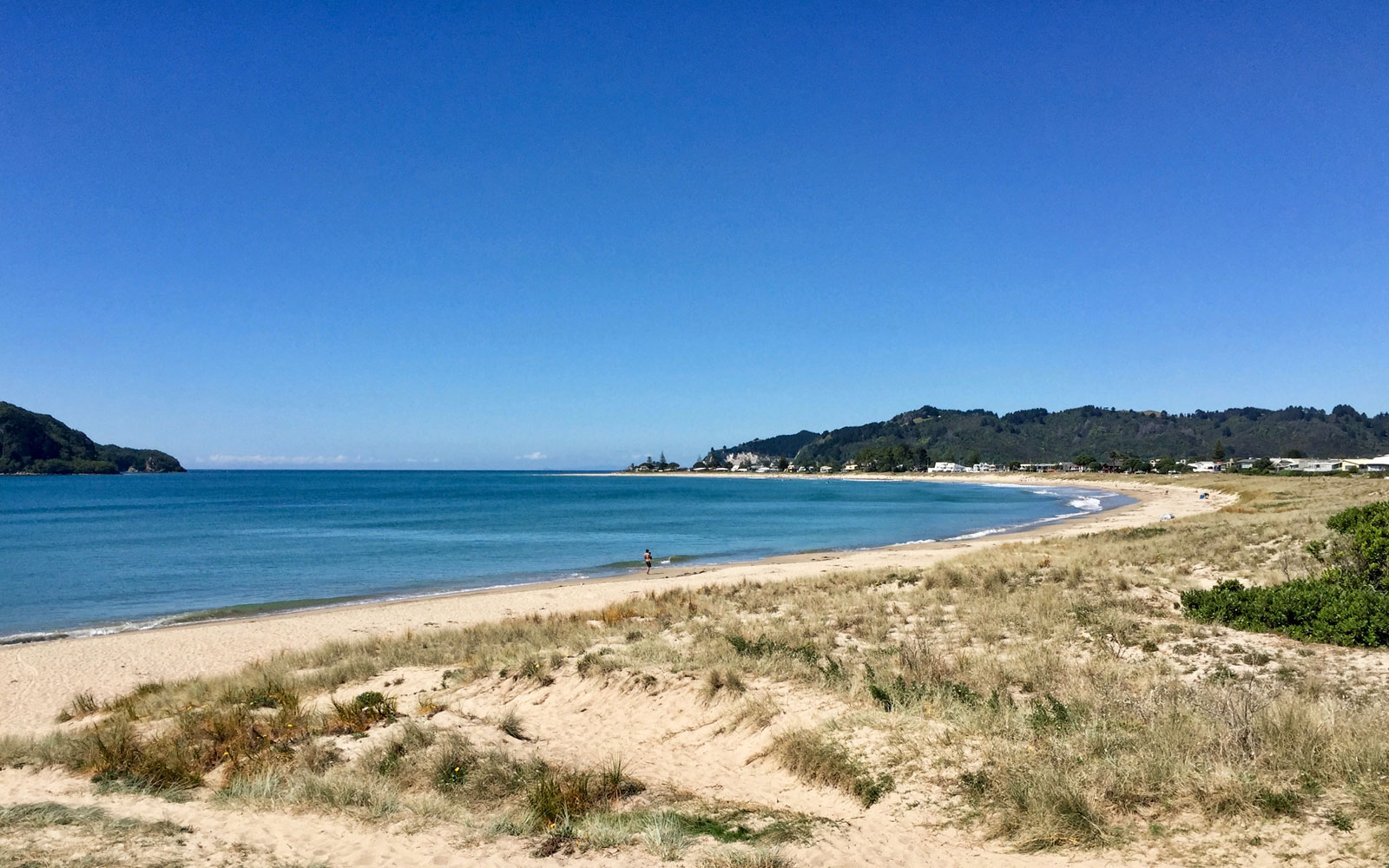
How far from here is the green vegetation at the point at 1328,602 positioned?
38.2ft

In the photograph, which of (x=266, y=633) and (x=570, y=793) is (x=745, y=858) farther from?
(x=266, y=633)

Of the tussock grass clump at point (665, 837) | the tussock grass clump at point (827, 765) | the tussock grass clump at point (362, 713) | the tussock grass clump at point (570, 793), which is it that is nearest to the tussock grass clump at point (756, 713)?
the tussock grass clump at point (827, 765)

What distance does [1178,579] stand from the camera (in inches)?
708

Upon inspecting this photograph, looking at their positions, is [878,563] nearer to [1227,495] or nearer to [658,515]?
[658,515]

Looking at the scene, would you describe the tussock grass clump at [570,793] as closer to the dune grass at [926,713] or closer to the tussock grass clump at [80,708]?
the dune grass at [926,713]

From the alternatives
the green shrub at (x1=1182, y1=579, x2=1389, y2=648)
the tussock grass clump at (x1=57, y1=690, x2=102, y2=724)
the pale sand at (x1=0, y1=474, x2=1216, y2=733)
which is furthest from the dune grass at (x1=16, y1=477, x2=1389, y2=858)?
the pale sand at (x1=0, y1=474, x2=1216, y2=733)

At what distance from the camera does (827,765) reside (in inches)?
305

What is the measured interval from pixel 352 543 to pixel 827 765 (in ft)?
157

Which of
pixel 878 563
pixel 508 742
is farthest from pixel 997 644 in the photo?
pixel 878 563

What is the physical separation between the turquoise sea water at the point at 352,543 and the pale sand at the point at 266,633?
3183 millimetres

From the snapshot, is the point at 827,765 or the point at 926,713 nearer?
the point at 827,765

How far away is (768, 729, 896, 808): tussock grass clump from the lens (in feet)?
23.9

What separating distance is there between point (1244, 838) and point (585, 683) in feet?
27.7

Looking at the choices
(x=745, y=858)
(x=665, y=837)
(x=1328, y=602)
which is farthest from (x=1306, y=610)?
(x=665, y=837)
